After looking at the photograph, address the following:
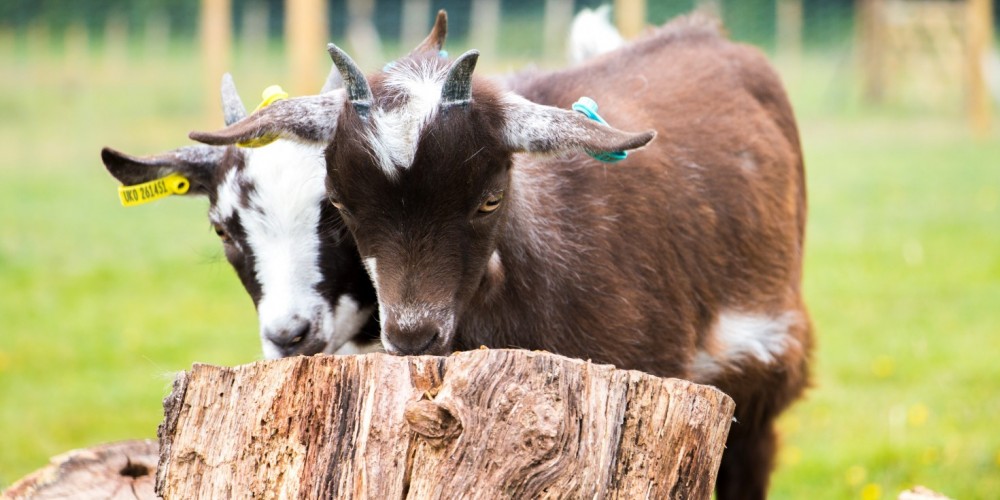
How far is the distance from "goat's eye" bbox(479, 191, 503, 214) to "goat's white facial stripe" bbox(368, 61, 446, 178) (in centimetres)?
30

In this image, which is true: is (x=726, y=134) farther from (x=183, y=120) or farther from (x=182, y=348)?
(x=183, y=120)

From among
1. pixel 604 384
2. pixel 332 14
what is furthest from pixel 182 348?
pixel 332 14

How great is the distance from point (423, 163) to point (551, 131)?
416 millimetres

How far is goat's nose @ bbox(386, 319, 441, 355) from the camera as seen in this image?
3.42 meters

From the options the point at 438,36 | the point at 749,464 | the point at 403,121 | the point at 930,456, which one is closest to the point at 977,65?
the point at 930,456

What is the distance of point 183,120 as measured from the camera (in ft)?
61.3

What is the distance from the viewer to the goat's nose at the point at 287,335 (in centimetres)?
395

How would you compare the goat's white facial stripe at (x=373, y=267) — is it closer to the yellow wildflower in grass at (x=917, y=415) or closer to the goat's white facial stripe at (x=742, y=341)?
the goat's white facial stripe at (x=742, y=341)

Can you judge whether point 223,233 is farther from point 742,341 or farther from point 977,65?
point 977,65

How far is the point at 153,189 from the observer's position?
14.7 ft

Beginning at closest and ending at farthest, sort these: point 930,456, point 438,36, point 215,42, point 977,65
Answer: point 438,36, point 930,456, point 215,42, point 977,65

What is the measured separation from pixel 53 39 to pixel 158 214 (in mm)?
9155

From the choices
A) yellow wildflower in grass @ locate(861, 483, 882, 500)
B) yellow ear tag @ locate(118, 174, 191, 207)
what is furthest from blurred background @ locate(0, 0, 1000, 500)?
yellow ear tag @ locate(118, 174, 191, 207)

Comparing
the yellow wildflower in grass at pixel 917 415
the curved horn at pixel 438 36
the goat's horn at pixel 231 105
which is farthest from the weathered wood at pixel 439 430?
the yellow wildflower in grass at pixel 917 415
